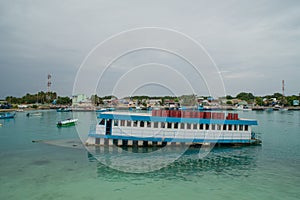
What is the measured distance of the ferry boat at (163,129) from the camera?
28000 mm

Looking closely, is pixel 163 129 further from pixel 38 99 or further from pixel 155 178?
pixel 38 99

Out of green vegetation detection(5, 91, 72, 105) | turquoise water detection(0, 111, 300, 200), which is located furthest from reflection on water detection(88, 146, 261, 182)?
green vegetation detection(5, 91, 72, 105)

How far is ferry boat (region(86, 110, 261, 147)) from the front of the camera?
1102 inches

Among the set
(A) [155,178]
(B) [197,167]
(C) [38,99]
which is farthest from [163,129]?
(C) [38,99]

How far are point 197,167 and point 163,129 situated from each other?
7.80 meters

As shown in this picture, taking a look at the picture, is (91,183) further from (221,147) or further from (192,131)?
(221,147)

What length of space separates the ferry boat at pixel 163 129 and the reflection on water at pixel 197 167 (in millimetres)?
2027

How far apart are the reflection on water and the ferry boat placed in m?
2.03

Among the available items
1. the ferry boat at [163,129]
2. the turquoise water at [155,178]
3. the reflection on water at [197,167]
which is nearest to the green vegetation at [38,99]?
the turquoise water at [155,178]

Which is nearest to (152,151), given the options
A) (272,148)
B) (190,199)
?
(190,199)

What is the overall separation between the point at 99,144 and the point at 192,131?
11.8 meters

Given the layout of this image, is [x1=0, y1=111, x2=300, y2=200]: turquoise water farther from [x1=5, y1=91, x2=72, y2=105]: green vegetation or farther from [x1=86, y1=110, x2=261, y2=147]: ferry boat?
[x1=5, y1=91, x2=72, y2=105]: green vegetation

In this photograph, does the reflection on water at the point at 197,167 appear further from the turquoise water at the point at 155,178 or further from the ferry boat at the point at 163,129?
the ferry boat at the point at 163,129

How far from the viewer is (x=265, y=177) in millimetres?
19656
